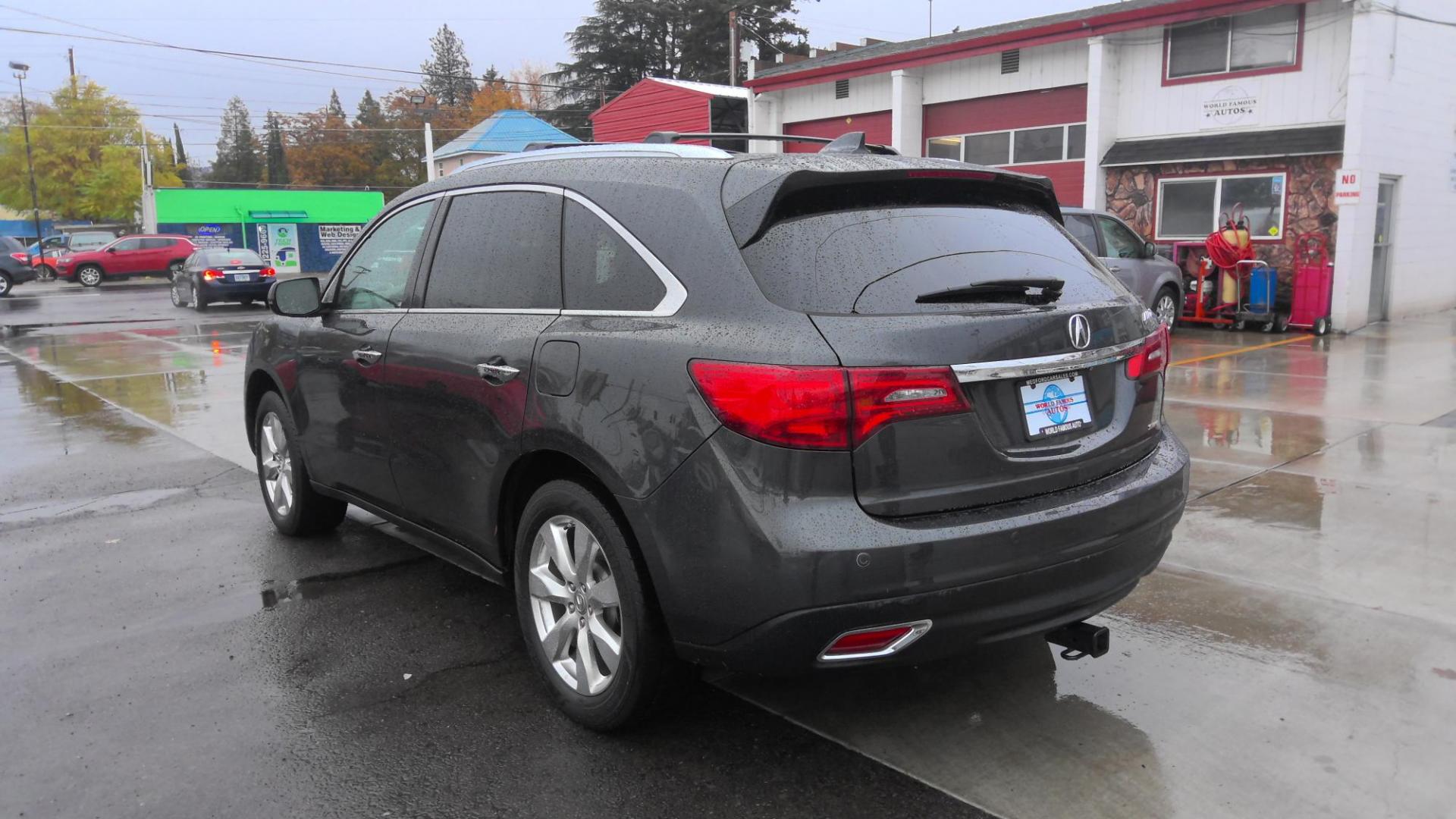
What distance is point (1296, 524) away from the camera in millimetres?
5602

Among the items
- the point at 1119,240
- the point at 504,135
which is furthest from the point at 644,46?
the point at 1119,240

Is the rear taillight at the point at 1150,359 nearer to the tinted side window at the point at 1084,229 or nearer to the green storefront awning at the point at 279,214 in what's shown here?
the tinted side window at the point at 1084,229

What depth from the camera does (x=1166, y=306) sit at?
15.6 m

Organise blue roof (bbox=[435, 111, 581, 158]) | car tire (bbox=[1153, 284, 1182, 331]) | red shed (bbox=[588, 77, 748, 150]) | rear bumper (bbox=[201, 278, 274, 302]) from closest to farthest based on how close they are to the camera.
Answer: car tire (bbox=[1153, 284, 1182, 331]), rear bumper (bbox=[201, 278, 274, 302]), red shed (bbox=[588, 77, 748, 150]), blue roof (bbox=[435, 111, 581, 158])

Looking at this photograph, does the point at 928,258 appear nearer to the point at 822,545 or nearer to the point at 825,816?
the point at 822,545

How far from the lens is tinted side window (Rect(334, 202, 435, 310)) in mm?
4488

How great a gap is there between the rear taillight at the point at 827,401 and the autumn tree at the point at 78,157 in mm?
68136

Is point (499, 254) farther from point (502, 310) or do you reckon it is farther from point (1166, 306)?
point (1166, 306)

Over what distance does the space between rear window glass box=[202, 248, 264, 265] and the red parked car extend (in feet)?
38.7

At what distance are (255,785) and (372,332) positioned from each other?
1.98m

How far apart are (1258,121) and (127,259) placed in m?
35.7

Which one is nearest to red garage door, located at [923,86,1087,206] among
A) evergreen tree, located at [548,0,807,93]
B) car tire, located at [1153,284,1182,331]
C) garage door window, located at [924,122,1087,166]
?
garage door window, located at [924,122,1087,166]

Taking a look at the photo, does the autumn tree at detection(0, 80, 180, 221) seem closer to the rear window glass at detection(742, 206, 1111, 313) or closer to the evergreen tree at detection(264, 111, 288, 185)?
the evergreen tree at detection(264, 111, 288, 185)

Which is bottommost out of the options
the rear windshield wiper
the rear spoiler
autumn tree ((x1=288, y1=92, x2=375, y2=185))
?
the rear windshield wiper
